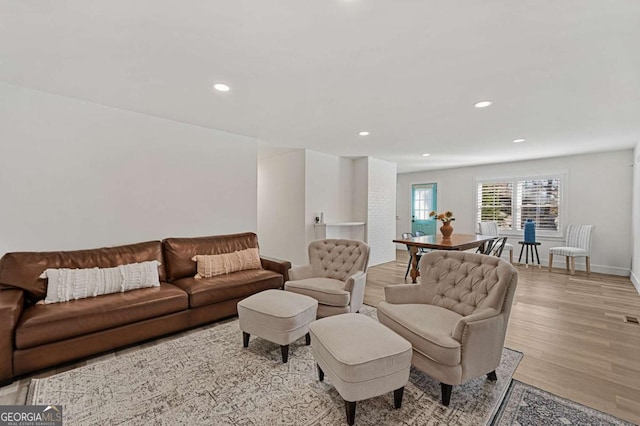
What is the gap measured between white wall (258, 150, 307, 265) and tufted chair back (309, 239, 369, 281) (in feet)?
6.05

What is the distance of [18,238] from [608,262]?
909 centimetres

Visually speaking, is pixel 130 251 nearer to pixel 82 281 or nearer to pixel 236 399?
pixel 82 281

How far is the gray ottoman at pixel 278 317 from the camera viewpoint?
2328 mm

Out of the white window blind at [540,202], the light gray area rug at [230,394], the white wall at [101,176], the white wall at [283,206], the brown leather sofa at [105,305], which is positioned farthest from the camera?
the white window blind at [540,202]

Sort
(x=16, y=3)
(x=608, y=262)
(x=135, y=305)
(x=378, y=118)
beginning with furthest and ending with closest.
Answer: (x=608, y=262)
(x=378, y=118)
(x=135, y=305)
(x=16, y=3)

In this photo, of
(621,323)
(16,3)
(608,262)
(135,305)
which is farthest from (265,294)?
(608,262)

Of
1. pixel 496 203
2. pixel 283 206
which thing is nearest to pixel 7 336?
pixel 283 206

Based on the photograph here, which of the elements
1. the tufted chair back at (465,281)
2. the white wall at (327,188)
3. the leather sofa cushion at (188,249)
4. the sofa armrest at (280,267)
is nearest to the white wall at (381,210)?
the white wall at (327,188)

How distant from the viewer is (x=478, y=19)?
1.66 m

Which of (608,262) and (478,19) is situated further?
(608,262)

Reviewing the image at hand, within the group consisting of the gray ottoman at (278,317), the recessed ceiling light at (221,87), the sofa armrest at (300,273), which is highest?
the recessed ceiling light at (221,87)

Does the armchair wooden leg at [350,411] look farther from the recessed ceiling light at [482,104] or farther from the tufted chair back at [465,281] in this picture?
the recessed ceiling light at [482,104]

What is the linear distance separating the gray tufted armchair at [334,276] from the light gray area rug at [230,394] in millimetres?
586

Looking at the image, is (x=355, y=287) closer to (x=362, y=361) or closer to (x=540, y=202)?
(x=362, y=361)
